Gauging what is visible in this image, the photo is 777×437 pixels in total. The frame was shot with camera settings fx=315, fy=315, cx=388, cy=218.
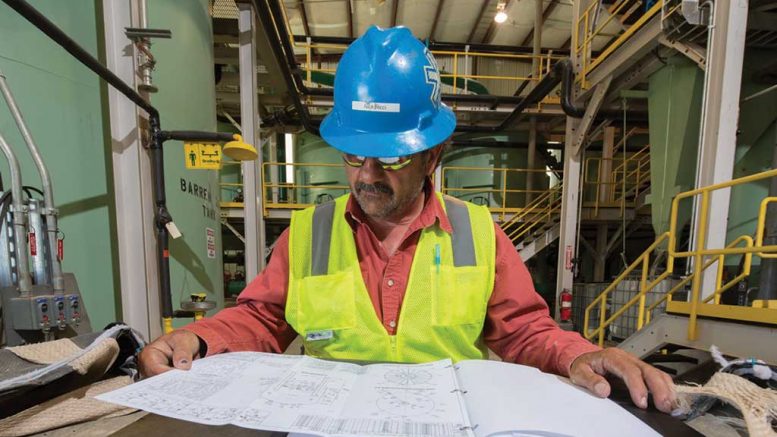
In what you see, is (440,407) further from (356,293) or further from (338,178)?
(338,178)

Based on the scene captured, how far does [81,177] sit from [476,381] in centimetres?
196

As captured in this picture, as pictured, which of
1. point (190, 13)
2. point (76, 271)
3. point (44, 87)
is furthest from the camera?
point (190, 13)

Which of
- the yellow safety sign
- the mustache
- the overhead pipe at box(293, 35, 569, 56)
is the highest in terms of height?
the overhead pipe at box(293, 35, 569, 56)

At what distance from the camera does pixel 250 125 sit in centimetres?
312

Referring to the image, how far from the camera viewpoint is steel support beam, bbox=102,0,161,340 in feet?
5.18

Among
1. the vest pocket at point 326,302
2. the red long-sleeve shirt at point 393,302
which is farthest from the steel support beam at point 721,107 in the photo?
the vest pocket at point 326,302

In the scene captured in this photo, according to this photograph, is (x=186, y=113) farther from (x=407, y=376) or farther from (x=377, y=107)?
(x=407, y=376)

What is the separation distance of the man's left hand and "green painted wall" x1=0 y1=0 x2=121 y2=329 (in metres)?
2.06

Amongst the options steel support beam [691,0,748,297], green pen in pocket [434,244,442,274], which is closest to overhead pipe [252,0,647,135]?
steel support beam [691,0,748,297]

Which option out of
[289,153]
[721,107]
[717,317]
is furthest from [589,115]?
[289,153]

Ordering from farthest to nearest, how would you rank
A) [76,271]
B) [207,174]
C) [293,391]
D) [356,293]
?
[207,174] < [76,271] < [356,293] < [293,391]

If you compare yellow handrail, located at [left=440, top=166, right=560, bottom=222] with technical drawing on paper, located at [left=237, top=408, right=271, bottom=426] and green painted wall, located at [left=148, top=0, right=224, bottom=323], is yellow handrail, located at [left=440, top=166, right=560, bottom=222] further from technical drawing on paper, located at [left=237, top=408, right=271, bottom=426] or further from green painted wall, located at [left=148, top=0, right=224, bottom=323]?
technical drawing on paper, located at [left=237, top=408, right=271, bottom=426]

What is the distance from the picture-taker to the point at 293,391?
24.3 inches

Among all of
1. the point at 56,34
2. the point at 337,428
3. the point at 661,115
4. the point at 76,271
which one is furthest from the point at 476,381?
the point at 661,115
